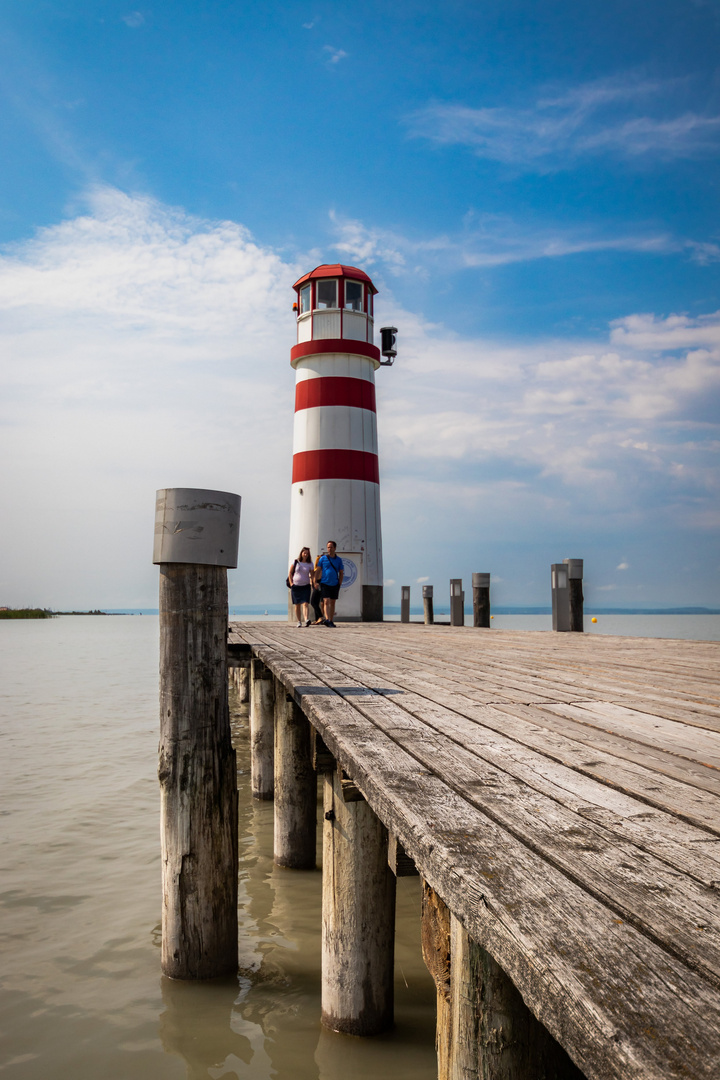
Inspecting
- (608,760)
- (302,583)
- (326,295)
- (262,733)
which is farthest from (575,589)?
(608,760)

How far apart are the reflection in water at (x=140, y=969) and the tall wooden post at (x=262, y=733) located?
0.80 ft

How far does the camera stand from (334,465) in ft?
54.9

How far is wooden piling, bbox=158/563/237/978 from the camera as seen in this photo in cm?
439

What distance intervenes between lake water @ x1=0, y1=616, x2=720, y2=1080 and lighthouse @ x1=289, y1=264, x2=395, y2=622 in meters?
7.61

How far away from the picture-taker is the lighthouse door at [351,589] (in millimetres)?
16844

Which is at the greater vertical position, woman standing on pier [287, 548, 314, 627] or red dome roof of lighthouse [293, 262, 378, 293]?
red dome roof of lighthouse [293, 262, 378, 293]

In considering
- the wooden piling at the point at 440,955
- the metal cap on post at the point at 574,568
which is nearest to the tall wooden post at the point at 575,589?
the metal cap on post at the point at 574,568

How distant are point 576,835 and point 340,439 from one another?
15.3 meters

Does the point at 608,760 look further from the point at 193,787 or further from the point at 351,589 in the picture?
the point at 351,589

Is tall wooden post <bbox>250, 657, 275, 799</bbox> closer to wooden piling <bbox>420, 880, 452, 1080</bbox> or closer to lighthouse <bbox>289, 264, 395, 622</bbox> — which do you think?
wooden piling <bbox>420, 880, 452, 1080</bbox>

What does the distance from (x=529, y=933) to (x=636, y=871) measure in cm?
37

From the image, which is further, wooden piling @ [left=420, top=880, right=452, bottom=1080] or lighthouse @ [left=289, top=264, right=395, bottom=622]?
lighthouse @ [left=289, top=264, right=395, bottom=622]

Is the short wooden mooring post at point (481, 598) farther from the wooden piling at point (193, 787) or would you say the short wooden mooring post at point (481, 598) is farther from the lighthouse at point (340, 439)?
the wooden piling at point (193, 787)

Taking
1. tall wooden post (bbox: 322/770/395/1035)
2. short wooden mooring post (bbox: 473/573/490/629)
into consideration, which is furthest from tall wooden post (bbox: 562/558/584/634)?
tall wooden post (bbox: 322/770/395/1035)
